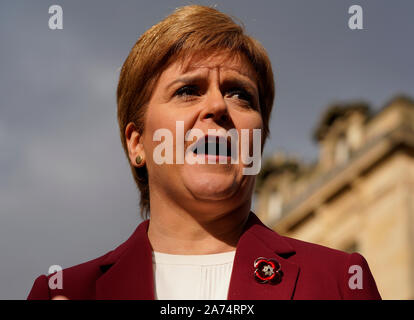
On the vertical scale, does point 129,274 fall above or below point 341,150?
above

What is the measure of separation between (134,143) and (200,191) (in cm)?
51

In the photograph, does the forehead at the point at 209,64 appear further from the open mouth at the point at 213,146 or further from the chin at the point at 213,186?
the chin at the point at 213,186

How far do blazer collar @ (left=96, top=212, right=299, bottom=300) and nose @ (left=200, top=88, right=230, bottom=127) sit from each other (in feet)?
1.48

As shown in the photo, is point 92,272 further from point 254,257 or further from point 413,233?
point 413,233

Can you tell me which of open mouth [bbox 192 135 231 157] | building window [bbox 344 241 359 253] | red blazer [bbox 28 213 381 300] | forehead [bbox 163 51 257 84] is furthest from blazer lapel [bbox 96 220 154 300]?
building window [bbox 344 241 359 253]

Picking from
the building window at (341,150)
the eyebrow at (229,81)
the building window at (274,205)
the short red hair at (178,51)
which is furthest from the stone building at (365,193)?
the eyebrow at (229,81)

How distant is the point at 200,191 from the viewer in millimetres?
2617

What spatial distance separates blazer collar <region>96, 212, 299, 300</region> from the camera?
8.48 ft

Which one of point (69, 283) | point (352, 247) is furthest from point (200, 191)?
point (352, 247)

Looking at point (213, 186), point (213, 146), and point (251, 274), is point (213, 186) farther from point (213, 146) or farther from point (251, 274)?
point (251, 274)

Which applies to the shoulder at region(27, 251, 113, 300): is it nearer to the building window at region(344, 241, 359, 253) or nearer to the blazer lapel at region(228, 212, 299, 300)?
the blazer lapel at region(228, 212, 299, 300)

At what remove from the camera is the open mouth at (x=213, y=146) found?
2641 millimetres
